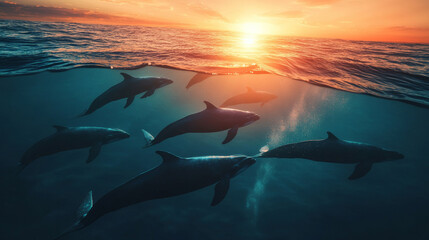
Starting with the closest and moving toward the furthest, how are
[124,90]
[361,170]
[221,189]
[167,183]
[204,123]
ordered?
[167,183] → [221,189] → [361,170] → [204,123] → [124,90]

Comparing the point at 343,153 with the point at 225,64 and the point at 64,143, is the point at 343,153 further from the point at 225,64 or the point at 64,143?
the point at 225,64

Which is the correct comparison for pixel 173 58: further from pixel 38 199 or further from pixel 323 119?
pixel 323 119

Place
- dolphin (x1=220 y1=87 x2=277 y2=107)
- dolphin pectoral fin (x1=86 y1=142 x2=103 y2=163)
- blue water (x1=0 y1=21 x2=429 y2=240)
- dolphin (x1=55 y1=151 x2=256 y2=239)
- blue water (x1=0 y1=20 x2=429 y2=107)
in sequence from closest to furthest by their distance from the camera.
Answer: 1. dolphin (x1=55 y1=151 x2=256 y2=239)
2. blue water (x1=0 y1=21 x2=429 y2=240)
3. dolphin pectoral fin (x1=86 y1=142 x2=103 y2=163)
4. dolphin (x1=220 y1=87 x2=277 y2=107)
5. blue water (x1=0 y1=20 x2=429 y2=107)

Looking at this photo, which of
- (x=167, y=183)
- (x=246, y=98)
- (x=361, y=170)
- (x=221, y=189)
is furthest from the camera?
(x=246, y=98)

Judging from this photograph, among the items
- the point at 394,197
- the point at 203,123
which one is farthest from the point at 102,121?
the point at 394,197

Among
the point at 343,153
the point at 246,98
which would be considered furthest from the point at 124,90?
the point at 343,153

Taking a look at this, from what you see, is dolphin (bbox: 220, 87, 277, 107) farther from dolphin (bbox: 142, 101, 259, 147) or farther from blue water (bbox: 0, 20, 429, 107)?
blue water (bbox: 0, 20, 429, 107)

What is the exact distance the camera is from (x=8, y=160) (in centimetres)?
690

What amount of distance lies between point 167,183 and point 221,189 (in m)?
1.09

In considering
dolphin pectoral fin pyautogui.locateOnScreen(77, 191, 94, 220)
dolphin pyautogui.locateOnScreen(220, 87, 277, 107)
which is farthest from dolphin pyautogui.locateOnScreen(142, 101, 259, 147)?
dolphin pyautogui.locateOnScreen(220, 87, 277, 107)

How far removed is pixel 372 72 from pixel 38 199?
64.6ft

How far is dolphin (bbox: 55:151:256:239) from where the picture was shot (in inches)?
147

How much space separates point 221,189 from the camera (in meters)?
4.00

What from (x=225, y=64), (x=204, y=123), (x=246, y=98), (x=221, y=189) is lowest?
(x=221, y=189)
